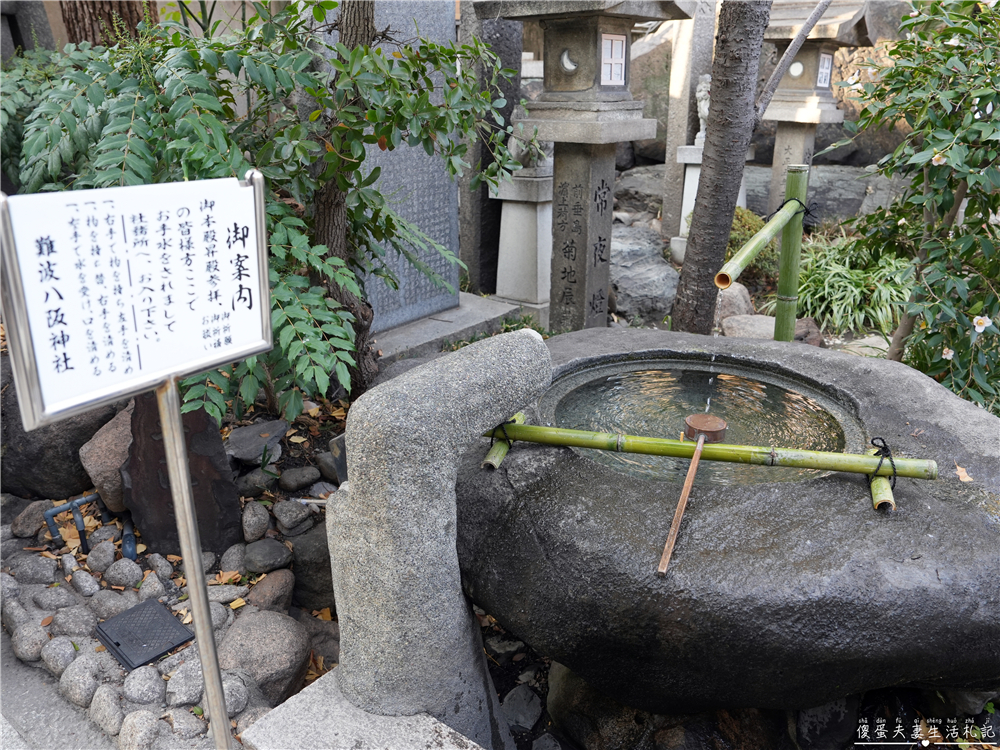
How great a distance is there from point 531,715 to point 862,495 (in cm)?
159

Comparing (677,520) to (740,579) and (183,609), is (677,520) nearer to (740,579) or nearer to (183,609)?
(740,579)

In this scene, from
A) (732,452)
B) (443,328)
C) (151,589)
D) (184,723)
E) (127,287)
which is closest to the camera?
(127,287)

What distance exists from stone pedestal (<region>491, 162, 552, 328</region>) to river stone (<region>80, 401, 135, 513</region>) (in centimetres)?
390

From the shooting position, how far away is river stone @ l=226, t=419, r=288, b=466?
3.72 metres

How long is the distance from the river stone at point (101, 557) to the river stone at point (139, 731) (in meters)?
0.97

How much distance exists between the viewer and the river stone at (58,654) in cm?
279

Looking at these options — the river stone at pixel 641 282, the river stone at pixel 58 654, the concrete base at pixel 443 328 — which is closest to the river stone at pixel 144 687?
the river stone at pixel 58 654

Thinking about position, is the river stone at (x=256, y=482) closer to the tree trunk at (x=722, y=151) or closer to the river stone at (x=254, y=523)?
the river stone at (x=254, y=523)

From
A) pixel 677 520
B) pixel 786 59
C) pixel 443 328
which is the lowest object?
pixel 443 328

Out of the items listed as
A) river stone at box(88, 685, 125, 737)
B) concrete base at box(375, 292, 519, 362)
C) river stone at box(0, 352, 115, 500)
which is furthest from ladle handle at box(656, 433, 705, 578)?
concrete base at box(375, 292, 519, 362)

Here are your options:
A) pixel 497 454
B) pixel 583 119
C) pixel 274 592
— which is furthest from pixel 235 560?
pixel 583 119

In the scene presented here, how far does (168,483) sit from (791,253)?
3.31 metres

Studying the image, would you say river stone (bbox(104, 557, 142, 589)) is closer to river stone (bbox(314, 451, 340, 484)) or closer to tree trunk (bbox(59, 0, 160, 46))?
river stone (bbox(314, 451, 340, 484))

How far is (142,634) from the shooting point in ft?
9.52
